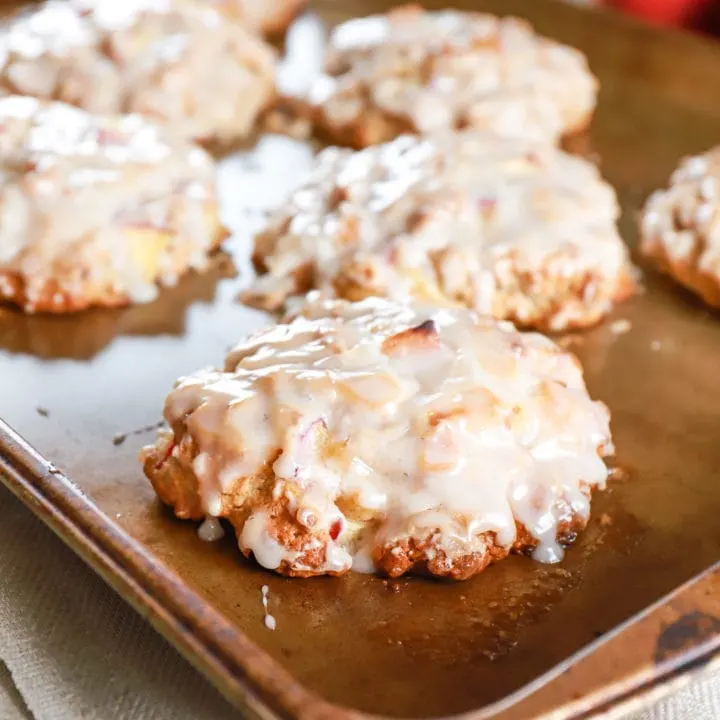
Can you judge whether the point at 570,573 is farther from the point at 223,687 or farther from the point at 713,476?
the point at 223,687

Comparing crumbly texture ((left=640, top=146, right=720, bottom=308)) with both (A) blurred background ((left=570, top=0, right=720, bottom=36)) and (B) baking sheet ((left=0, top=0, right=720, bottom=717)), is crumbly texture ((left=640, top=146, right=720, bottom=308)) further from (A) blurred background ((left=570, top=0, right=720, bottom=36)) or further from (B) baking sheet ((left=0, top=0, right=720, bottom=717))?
(A) blurred background ((left=570, top=0, right=720, bottom=36))

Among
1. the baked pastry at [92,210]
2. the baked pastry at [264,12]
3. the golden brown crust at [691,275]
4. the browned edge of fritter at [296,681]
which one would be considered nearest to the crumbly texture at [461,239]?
the golden brown crust at [691,275]

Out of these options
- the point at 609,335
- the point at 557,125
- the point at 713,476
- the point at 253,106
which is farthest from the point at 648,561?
the point at 253,106

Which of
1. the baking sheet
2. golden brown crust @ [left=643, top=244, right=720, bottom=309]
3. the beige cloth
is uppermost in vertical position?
golden brown crust @ [left=643, top=244, right=720, bottom=309]

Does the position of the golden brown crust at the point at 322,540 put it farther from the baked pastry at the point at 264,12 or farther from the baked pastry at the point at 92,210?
the baked pastry at the point at 264,12

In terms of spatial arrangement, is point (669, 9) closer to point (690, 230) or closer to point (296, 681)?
point (690, 230)

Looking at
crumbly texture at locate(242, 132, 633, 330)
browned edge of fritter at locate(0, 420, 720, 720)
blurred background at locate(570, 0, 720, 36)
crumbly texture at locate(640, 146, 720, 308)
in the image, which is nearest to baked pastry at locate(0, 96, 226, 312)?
crumbly texture at locate(242, 132, 633, 330)

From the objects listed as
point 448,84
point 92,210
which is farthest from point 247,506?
point 448,84
